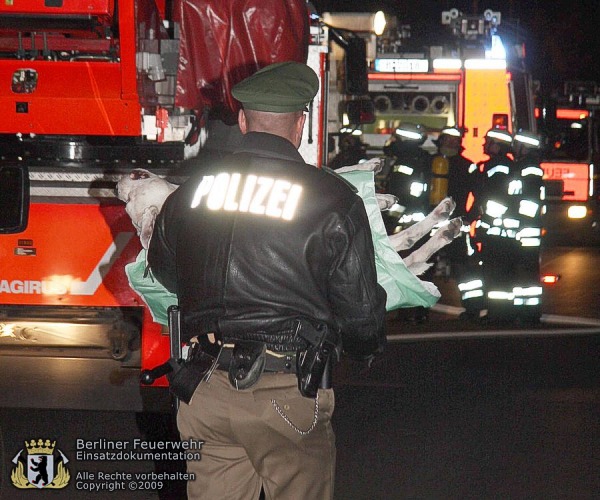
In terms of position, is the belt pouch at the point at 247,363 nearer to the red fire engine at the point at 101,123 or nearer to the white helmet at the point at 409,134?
the red fire engine at the point at 101,123

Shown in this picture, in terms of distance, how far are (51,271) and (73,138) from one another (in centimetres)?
83

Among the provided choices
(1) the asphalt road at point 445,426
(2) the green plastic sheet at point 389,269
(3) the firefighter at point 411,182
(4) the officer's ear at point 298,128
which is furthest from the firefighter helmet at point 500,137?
(4) the officer's ear at point 298,128

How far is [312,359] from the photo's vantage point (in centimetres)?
322

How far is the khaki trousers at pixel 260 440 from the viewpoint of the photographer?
3.23 metres

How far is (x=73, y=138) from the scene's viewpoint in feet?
20.2

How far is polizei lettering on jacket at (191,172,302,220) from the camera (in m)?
3.17

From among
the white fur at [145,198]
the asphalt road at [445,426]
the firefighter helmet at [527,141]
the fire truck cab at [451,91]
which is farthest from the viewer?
the fire truck cab at [451,91]

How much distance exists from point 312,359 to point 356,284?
0.83ft

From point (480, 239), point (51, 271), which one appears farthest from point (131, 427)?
point (480, 239)

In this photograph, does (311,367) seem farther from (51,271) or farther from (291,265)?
(51,271)

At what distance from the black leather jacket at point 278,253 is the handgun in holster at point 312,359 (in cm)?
3

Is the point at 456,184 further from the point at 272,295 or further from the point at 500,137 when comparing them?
the point at 272,295

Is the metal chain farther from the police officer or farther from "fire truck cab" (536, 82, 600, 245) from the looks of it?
"fire truck cab" (536, 82, 600, 245)

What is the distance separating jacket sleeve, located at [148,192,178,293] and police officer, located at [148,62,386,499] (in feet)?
0.48
